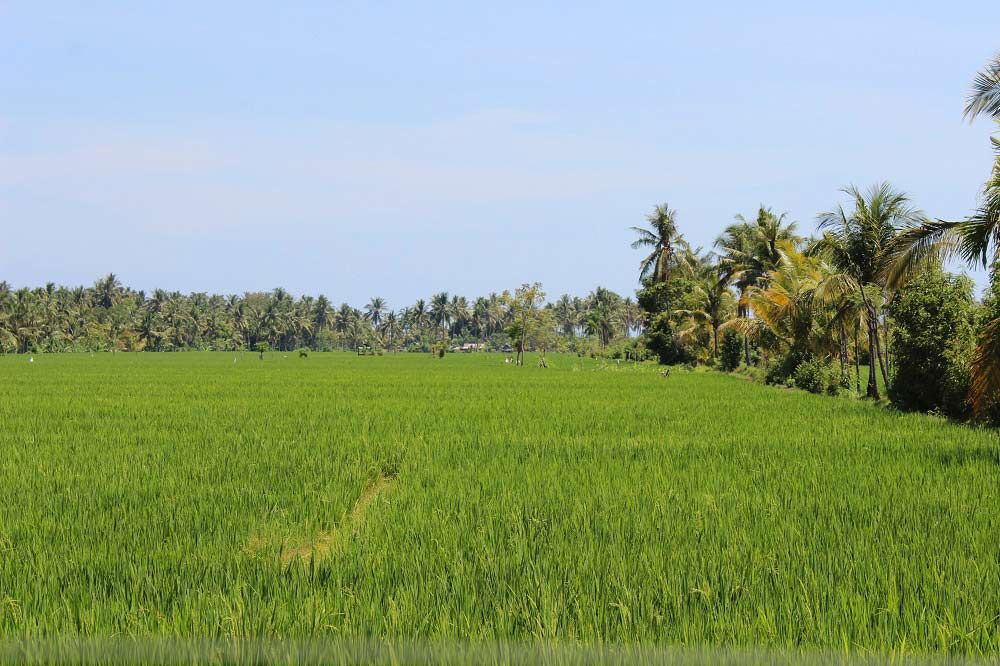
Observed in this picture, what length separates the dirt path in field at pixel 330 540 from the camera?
4684 millimetres

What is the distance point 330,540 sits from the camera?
5.28 meters

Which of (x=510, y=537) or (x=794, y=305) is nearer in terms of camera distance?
(x=510, y=537)

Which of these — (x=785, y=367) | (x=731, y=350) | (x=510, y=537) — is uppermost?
(x=731, y=350)

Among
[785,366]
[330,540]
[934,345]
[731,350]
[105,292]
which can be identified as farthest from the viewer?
[105,292]

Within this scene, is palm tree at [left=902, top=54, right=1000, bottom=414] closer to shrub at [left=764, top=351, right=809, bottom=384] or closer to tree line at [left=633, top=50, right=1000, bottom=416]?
tree line at [left=633, top=50, right=1000, bottom=416]

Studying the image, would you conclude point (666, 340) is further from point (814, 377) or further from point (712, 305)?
point (814, 377)

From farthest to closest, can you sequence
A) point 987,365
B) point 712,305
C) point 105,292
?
1. point 105,292
2. point 712,305
3. point 987,365

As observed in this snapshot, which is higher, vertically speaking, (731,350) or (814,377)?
(731,350)

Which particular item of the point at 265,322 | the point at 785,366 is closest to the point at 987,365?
the point at 785,366

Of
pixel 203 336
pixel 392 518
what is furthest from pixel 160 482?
pixel 203 336

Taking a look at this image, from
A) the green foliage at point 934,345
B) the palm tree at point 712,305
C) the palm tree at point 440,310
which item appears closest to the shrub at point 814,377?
the green foliage at point 934,345

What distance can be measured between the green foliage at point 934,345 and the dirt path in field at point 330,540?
12.5 m

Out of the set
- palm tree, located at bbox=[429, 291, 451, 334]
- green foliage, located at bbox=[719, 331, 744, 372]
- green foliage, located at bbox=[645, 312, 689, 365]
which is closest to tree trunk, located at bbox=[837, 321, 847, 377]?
green foliage, located at bbox=[719, 331, 744, 372]

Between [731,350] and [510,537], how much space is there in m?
33.6
